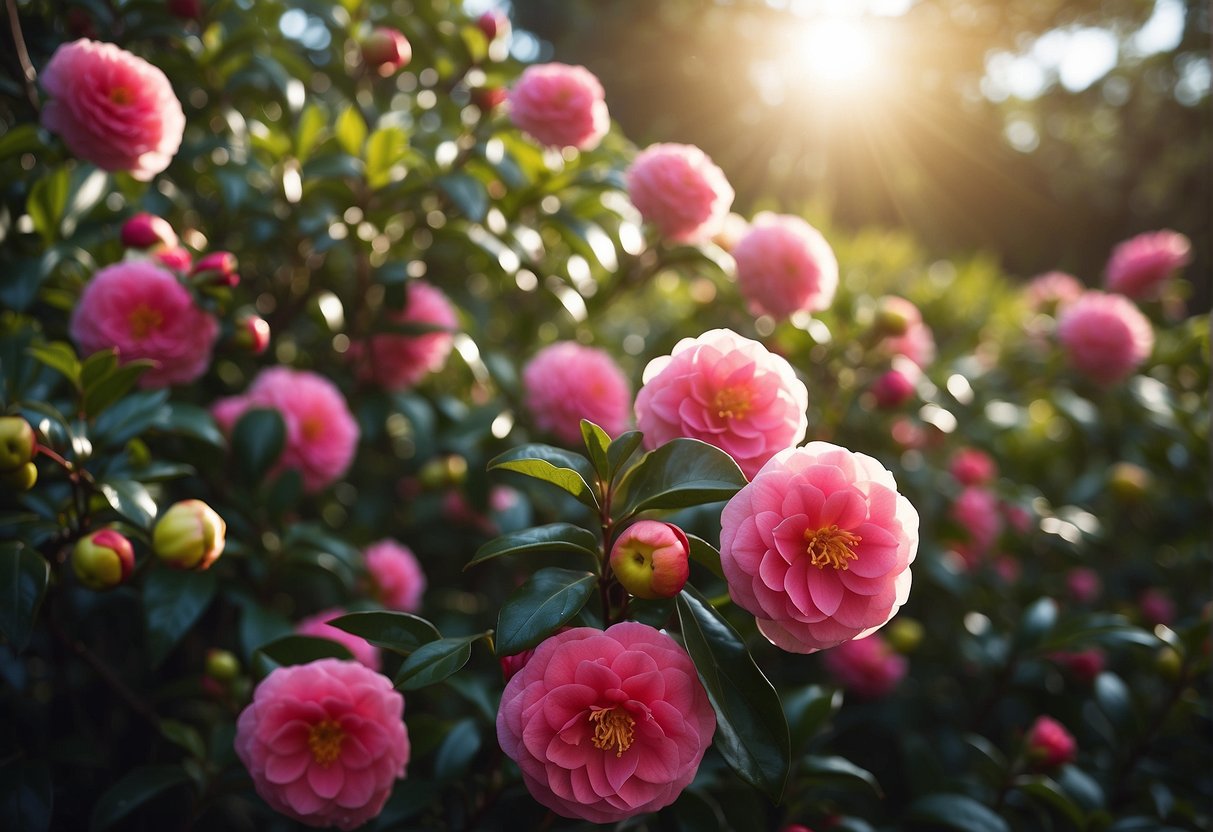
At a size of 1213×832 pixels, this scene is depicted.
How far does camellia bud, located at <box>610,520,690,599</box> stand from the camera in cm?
60

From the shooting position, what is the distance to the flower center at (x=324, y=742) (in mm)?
712

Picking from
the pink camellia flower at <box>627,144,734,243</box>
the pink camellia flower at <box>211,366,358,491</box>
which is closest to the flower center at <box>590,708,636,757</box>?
the pink camellia flower at <box>211,366,358,491</box>

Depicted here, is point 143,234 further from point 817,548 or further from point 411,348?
point 817,548

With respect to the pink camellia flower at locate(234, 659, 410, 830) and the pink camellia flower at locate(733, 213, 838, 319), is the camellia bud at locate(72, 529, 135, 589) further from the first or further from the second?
the pink camellia flower at locate(733, 213, 838, 319)

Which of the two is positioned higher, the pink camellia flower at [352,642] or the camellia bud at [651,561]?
the camellia bud at [651,561]

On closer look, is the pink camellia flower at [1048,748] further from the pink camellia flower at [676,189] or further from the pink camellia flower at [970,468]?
the pink camellia flower at [676,189]

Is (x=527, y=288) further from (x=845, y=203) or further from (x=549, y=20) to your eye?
(x=845, y=203)

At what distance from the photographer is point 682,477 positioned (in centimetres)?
65

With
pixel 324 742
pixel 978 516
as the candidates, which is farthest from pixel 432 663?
pixel 978 516

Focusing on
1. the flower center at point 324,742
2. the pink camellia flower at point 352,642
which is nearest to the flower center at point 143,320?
the pink camellia flower at point 352,642

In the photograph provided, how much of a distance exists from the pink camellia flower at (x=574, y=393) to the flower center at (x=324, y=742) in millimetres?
554

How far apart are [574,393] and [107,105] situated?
69cm

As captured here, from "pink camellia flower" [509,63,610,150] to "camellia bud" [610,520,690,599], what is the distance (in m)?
0.77

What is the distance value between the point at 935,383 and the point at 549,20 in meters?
5.06
